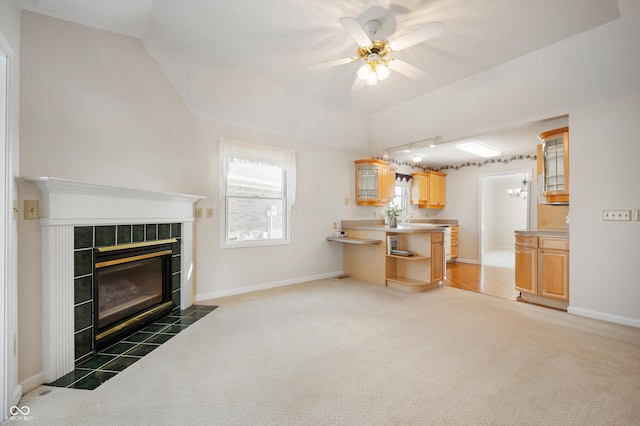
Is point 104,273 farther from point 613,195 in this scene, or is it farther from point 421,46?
point 613,195

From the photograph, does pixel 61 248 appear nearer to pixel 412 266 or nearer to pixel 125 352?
pixel 125 352

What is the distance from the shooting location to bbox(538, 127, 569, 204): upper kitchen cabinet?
135 inches

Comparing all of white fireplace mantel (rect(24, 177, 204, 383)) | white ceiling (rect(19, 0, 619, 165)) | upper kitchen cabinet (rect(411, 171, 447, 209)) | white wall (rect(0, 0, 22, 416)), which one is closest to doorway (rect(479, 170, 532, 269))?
upper kitchen cabinet (rect(411, 171, 447, 209))

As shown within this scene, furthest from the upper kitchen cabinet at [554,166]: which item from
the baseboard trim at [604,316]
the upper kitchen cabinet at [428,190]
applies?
the upper kitchen cabinet at [428,190]

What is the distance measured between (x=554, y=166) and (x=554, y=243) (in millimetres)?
977

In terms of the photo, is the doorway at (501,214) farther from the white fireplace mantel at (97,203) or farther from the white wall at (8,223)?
the white wall at (8,223)

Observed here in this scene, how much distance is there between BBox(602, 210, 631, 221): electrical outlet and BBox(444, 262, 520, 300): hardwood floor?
4.83ft

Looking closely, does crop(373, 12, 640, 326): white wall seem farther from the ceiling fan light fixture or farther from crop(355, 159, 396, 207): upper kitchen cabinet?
crop(355, 159, 396, 207): upper kitchen cabinet

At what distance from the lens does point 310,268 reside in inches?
188

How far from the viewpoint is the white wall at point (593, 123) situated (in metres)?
2.72

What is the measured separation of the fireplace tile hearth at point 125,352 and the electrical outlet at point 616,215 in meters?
4.52

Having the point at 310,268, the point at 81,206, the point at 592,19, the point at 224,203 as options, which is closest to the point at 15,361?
the point at 81,206

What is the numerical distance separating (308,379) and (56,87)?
2817 millimetres

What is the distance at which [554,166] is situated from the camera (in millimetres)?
3561
